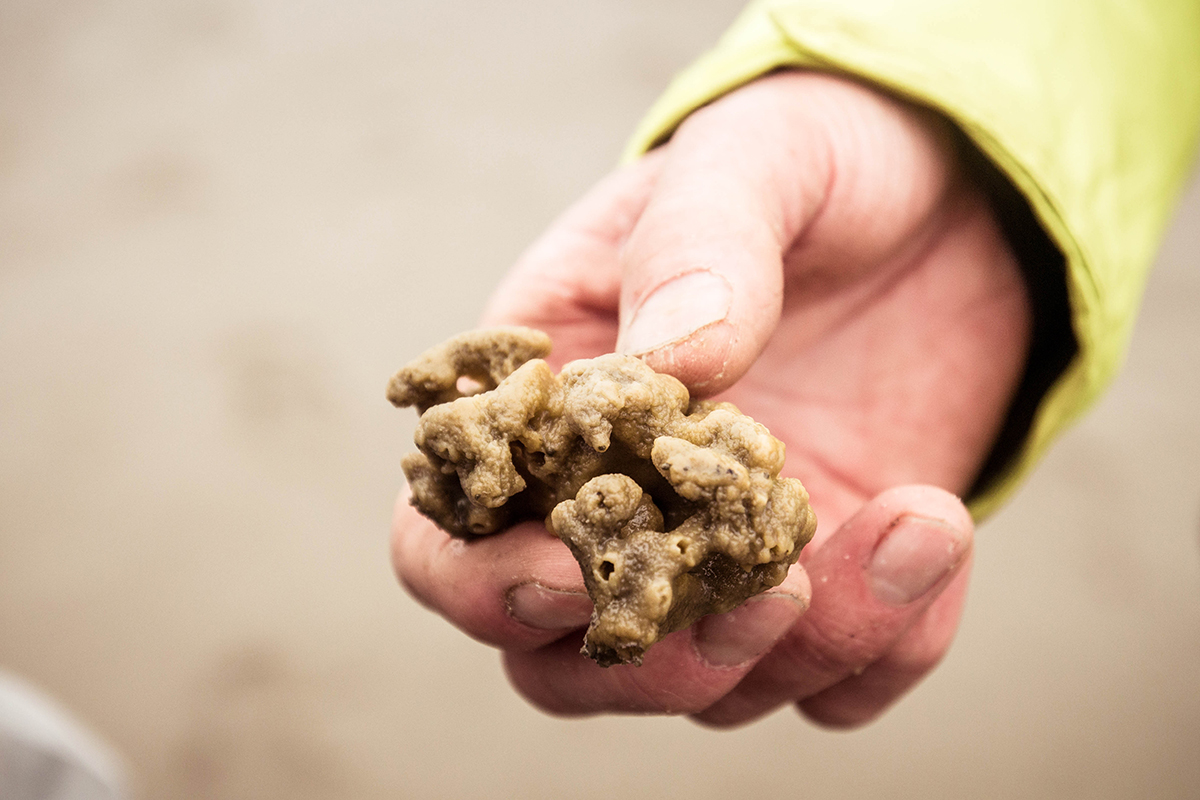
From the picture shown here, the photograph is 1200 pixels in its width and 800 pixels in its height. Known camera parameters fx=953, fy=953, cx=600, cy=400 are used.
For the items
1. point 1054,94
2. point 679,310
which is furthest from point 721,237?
point 1054,94

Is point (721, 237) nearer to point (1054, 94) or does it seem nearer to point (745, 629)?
point (745, 629)

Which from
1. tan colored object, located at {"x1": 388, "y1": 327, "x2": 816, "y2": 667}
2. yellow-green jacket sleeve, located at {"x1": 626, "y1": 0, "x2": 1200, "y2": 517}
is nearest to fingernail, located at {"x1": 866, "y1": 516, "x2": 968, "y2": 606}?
tan colored object, located at {"x1": 388, "y1": 327, "x2": 816, "y2": 667}

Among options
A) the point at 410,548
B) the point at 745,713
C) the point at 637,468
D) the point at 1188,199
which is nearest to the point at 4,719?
the point at 410,548

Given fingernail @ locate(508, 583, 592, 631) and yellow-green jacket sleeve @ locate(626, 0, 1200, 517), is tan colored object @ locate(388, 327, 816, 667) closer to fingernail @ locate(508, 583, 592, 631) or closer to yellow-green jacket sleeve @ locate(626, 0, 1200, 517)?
fingernail @ locate(508, 583, 592, 631)

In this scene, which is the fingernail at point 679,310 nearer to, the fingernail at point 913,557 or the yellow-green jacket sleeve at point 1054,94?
the fingernail at point 913,557

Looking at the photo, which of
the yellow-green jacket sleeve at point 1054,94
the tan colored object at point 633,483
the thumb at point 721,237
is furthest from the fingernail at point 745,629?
the yellow-green jacket sleeve at point 1054,94

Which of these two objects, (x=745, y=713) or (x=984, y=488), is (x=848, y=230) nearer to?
(x=984, y=488)
